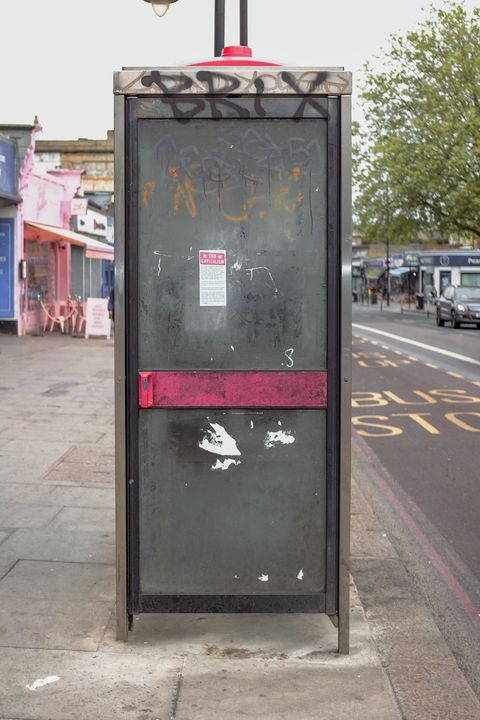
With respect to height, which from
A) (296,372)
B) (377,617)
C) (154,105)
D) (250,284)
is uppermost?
(154,105)

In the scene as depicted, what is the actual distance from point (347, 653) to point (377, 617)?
0.69m

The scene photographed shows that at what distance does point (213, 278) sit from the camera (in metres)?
4.50

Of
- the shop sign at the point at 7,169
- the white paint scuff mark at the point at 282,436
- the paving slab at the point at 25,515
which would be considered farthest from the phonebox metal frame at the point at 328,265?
the shop sign at the point at 7,169

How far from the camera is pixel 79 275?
110ft

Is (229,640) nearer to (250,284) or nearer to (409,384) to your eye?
(250,284)

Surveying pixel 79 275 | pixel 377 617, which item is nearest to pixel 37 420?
pixel 377 617

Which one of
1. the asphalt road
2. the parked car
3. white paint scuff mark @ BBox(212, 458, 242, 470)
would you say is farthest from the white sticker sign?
the parked car

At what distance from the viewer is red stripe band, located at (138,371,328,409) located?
4496mm

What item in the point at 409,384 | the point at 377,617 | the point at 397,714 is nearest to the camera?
the point at 397,714

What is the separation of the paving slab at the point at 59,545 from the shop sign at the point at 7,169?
62.4 feet

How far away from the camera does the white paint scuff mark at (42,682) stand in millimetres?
4027

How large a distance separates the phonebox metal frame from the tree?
1397 inches

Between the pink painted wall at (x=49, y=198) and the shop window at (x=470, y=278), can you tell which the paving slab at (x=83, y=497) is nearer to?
the pink painted wall at (x=49, y=198)

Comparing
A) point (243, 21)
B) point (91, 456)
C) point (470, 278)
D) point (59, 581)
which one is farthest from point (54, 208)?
point (470, 278)
